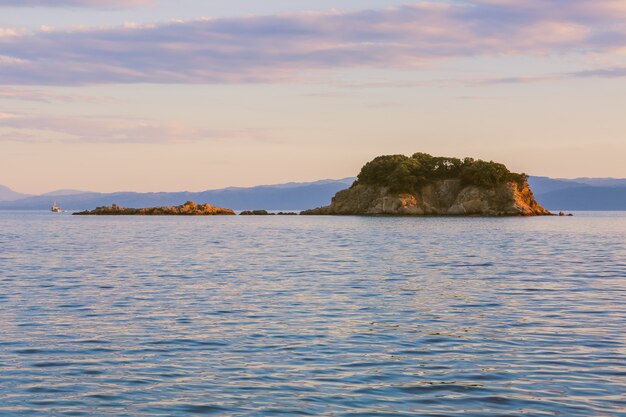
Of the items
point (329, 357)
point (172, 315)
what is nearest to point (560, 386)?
point (329, 357)

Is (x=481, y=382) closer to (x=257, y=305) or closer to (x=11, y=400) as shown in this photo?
(x=11, y=400)

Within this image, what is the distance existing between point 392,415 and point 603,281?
30.4m

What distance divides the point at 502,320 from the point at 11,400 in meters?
17.3

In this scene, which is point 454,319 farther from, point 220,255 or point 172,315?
point 220,255

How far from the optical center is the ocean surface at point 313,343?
17531mm

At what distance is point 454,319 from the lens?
29.0 m

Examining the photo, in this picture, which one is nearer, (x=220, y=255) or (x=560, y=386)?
(x=560, y=386)

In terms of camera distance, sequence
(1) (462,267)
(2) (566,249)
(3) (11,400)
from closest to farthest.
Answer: (3) (11,400) → (1) (462,267) → (2) (566,249)

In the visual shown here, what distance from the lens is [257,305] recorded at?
107 feet

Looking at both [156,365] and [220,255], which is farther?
[220,255]

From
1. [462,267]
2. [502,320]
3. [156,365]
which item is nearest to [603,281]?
[462,267]

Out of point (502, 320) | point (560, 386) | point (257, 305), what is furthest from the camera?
point (257, 305)

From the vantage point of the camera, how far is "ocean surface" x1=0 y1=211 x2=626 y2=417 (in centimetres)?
1753

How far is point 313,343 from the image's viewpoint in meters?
23.8
